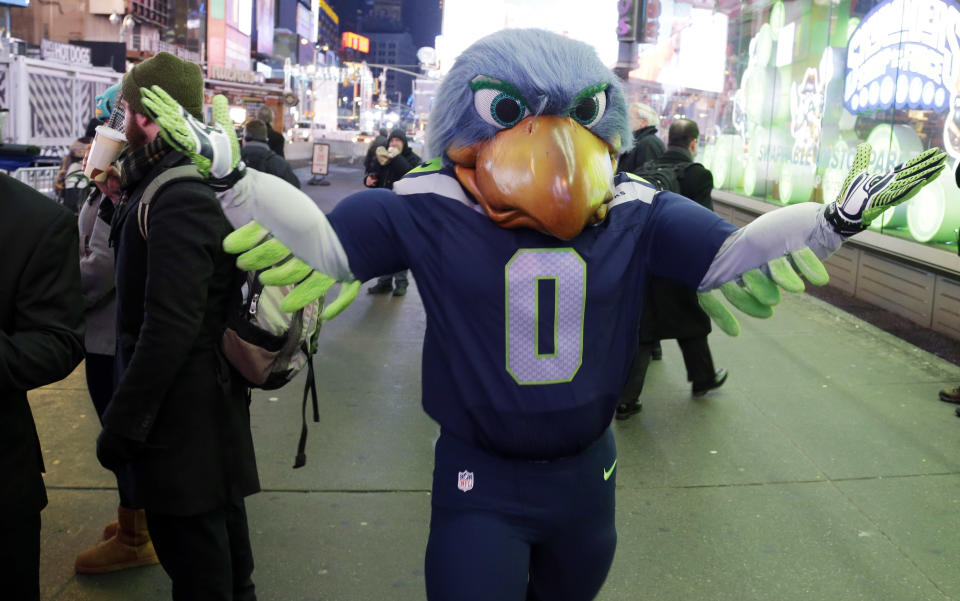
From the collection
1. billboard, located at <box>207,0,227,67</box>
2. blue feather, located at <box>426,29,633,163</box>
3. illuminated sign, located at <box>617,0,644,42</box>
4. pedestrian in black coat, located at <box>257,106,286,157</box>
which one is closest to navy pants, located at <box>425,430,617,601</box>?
blue feather, located at <box>426,29,633,163</box>

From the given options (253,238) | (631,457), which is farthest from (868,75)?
(253,238)

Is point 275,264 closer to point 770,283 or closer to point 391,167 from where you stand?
point 770,283

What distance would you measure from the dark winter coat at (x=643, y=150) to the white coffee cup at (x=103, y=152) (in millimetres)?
4321

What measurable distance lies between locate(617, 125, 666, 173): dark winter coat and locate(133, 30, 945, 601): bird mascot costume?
490 cm

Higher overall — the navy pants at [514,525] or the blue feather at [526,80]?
the blue feather at [526,80]

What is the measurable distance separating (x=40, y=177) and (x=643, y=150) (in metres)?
6.55

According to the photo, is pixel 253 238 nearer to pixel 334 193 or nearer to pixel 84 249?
pixel 84 249

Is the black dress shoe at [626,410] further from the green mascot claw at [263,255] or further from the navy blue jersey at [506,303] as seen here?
the green mascot claw at [263,255]

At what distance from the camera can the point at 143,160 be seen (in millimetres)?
2758

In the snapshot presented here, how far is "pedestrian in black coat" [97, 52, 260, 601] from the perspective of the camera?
8.43 ft

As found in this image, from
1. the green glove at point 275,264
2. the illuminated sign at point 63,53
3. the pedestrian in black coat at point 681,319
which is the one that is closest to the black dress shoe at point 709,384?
the pedestrian in black coat at point 681,319

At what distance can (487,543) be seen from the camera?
80.7 inches

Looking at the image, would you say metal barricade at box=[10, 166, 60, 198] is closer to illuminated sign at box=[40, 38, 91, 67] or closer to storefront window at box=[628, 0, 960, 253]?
illuminated sign at box=[40, 38, 91, 67]

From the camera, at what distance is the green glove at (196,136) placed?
68.2 inches
